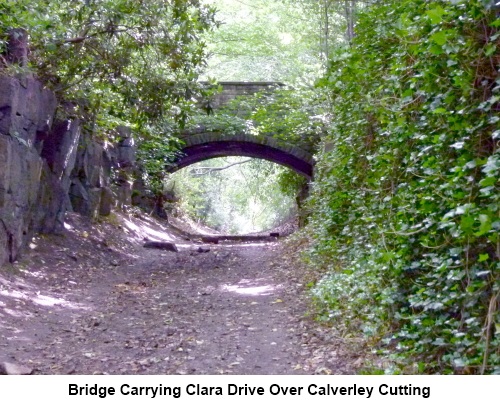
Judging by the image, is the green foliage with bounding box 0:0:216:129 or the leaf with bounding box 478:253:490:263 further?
the green foliage with bounding box 0:0:216:129

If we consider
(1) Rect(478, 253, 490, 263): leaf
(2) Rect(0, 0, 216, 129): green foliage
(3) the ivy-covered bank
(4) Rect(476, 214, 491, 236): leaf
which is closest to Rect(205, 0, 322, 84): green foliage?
(2) Rect(0, 0, 216, 129): green foliage

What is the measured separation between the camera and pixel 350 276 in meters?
6.82

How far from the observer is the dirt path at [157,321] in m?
5.49

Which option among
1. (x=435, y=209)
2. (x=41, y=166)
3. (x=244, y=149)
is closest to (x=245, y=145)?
(x=244, y=149)

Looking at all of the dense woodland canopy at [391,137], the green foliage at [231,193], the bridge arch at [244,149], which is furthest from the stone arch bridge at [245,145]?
the dense woodland canopy at [391,137]

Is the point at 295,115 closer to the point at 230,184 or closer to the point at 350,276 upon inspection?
the point at 350,276

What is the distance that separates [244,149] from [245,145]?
97 cm

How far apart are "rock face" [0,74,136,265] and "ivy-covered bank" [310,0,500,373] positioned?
468cm

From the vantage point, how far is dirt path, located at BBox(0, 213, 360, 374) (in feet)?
18.0

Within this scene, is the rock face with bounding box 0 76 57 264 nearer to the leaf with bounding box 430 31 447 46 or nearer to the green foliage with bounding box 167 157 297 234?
the leaf with bounding box 430 31 447 46

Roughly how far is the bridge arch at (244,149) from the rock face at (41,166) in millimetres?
5576

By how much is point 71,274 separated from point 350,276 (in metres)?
5.02

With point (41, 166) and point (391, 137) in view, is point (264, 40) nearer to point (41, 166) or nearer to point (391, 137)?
point (41, 166)

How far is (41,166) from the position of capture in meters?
10.7
